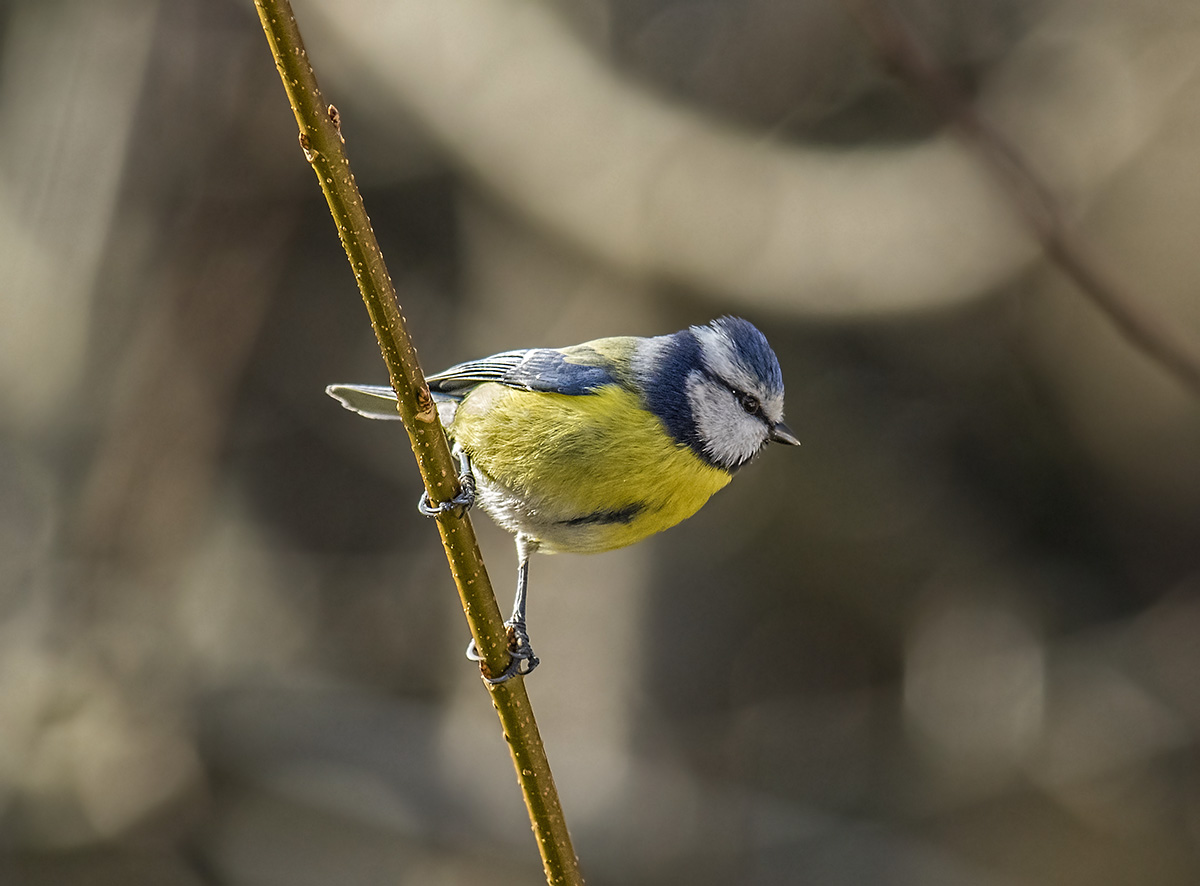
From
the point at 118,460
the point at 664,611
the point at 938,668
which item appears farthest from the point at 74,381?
the point at 938,668

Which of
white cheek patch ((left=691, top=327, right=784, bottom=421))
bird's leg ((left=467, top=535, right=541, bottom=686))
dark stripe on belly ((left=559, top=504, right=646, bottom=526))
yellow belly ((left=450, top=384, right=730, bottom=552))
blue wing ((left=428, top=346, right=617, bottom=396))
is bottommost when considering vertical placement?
bird's leg ((left=467, top=535, right=541, bottom=686))

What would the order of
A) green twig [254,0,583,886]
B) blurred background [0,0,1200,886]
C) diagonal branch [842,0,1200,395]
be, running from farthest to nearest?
blurred background [0,0,1200,886], diagonal branch [842,0,1200,395], green twig [254,0,583,886]

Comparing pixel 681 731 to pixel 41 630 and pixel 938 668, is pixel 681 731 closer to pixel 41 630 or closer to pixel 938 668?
pixel 938 668

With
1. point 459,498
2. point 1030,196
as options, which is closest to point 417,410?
point 459,498

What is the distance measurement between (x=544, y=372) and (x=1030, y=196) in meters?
0.82

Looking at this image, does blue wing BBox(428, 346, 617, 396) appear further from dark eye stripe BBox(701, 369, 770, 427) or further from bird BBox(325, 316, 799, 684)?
dark eye stripe BBox(701, 369, 770, 427)

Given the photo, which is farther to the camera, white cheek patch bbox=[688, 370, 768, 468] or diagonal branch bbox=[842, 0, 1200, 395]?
white cheek patch bbox=[688, 370, 768, 468]

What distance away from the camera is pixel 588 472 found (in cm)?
158

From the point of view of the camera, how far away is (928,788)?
12.8ft

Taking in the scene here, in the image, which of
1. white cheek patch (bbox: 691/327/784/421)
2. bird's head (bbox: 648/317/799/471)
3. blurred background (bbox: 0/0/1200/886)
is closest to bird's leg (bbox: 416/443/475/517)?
bird's head (bbox: 648/317/799/471)

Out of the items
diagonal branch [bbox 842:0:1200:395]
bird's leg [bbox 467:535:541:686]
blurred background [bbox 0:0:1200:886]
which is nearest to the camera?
bird's leg [bbox 467:535:541:686]

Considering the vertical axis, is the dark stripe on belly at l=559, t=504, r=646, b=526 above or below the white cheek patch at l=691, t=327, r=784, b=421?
below

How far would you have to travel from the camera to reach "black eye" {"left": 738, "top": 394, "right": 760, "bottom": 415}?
165 cm

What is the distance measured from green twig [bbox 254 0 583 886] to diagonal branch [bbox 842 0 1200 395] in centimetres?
94
